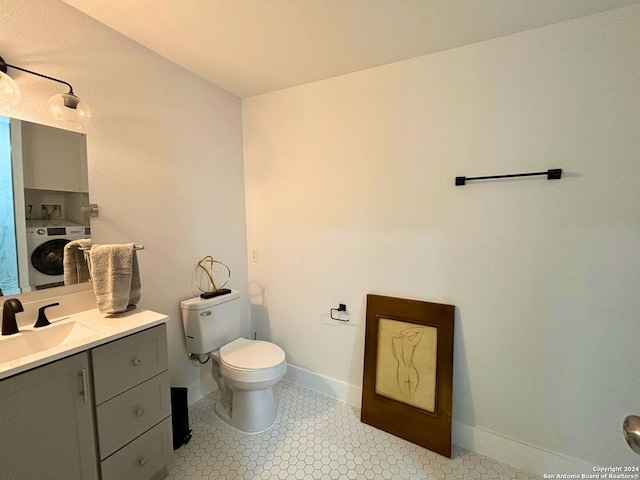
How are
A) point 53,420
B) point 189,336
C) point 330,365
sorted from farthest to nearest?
point 330,365, point 189,336, point 53,420

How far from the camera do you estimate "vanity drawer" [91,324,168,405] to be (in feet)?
3.69

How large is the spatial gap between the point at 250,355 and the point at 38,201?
4.51ft

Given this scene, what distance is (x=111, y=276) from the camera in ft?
4.43

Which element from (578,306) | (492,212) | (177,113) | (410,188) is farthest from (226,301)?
(578,306)

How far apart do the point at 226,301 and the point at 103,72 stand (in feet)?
5.03

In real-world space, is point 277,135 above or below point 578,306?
above

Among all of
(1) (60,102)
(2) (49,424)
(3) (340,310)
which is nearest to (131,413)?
(2) (49,424)

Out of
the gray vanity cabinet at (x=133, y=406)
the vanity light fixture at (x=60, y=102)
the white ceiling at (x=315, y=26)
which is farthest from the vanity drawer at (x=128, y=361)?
the white ceiling at (x=315, y=26)

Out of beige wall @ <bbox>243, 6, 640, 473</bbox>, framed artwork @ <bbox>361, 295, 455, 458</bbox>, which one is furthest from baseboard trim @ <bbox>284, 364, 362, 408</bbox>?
framed artwork @ <bbox>361, 295, 455, 458</bbox>

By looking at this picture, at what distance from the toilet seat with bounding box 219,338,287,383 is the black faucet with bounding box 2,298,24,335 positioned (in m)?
0.99

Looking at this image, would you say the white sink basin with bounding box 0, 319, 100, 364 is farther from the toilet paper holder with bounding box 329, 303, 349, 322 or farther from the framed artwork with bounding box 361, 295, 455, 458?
the framed artwork with bounding box 361, 295, 455, 458

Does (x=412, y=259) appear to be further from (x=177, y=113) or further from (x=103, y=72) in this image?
(x=103, y=72)

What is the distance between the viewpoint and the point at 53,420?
0.99 m

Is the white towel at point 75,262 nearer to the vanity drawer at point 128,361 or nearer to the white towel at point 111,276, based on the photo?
the white towel at point 111,276
